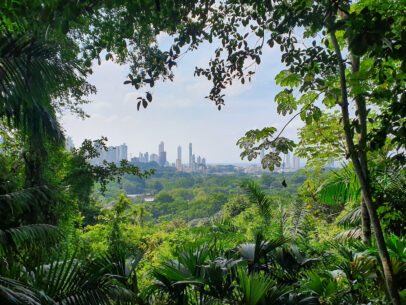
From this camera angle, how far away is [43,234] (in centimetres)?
368

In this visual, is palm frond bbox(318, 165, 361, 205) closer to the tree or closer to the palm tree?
the tree

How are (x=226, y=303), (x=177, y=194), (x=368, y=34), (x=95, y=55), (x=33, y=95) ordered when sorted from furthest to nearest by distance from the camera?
(x=177, y=194)
(x=33, y=95)
(x=226, y=303)
(x=95, y=55)
(x=368, y=34)

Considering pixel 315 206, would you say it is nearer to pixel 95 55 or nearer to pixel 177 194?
pixel 95 55

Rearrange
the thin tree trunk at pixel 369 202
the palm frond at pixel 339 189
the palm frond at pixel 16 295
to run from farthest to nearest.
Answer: the palm frond at pixel 339 189
the thin tree trunk at pixel 369 202
the palm frond at pixel 16 295

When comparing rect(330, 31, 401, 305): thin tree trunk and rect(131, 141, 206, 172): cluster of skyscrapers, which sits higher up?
rect(131, 141, 206, 172): cluster of skyscrapers

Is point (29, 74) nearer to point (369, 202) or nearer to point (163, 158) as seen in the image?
point (369, 202)

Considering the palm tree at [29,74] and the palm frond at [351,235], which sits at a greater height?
the palm tree at [29,74]

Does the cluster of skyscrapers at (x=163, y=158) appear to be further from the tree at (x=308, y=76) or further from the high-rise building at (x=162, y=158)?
the tree at (x=308, y=76)

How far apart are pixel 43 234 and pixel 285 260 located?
301 cm

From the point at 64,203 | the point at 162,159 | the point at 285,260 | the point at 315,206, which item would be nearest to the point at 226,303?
the point at 285,260

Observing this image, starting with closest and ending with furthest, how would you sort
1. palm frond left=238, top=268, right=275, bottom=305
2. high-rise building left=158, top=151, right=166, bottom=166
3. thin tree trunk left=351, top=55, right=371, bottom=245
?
thin tree trunk left=351, top=55, right=371, bottom=245, palm frond left=238, top=268, right=275, bottom=305, high-rise building left=158, top=151, right=166, bottom=166

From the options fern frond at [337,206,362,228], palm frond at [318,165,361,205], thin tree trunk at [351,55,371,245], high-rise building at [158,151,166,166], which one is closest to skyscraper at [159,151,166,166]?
high-rise building at [158,151,166,166]

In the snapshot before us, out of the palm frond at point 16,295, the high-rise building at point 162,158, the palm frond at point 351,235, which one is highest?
the high-rise building at point 162,158

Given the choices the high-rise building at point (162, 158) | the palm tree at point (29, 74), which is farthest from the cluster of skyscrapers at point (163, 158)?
the palm tree at point (29, 74)
